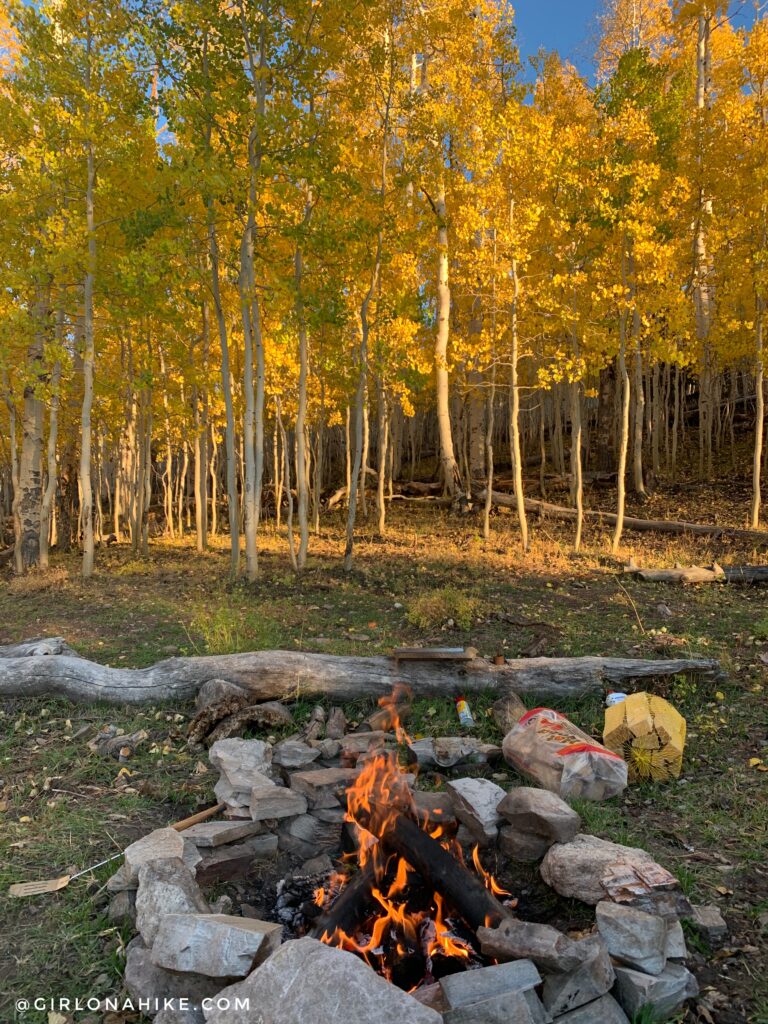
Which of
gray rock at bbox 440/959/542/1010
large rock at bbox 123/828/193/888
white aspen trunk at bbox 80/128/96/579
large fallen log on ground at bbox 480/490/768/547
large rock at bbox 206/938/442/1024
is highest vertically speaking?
white aspen trunk at bbox 80/128/96/579

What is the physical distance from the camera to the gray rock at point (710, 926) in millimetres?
2584

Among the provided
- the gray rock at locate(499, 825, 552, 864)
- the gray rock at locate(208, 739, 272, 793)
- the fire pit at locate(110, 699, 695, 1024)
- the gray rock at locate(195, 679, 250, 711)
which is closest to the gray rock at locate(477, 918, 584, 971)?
the fire pit at locate(110, 699, 695, 1024)

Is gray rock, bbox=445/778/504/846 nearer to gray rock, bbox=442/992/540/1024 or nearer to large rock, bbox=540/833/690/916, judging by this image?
large rock, bbox=540/833/690/916

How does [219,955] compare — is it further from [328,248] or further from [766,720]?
[328,248]

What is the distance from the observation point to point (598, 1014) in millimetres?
2176

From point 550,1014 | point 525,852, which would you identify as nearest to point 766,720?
point 525,852

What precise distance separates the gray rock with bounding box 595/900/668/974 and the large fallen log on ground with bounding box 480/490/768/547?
11.3 metres

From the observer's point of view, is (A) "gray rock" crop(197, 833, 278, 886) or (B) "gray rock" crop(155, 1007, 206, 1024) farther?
(A) "gray rock" crop(197, 833, 278, 886)

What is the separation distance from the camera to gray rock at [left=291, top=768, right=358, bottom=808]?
3.70 metres

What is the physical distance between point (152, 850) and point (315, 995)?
1.30 metres

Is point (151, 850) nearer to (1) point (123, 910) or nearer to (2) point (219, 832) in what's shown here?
(1) point (123, 910)

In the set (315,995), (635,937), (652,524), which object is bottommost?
(635,937)

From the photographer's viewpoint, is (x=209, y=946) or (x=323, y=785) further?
(x=323, y=785)

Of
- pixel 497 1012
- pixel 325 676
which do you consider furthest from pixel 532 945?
pixel 325 676
